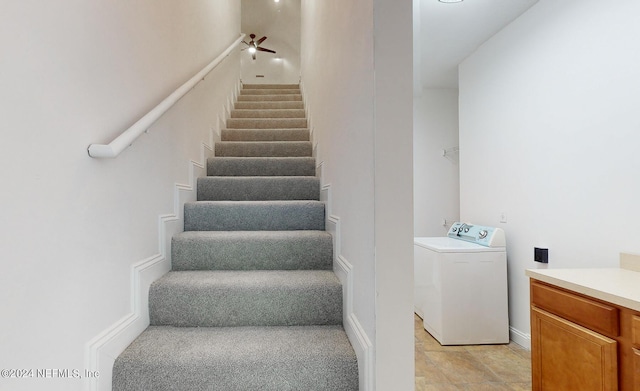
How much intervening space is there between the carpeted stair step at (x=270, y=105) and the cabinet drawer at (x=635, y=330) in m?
3.59

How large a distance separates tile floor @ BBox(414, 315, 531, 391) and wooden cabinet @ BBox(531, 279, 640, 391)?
1.18 ft

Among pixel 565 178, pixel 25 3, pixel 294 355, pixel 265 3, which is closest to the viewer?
pixel 25 3

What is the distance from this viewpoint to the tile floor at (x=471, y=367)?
81.2 inches

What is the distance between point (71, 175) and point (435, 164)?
4.18 meters

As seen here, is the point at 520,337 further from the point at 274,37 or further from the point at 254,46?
the point at 274,37

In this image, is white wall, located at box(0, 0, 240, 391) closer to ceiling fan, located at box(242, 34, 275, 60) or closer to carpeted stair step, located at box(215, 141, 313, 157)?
carpeted stair step, located at box(215, 141, 313, 157)

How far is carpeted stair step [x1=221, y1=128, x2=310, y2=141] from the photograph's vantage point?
10.4ft

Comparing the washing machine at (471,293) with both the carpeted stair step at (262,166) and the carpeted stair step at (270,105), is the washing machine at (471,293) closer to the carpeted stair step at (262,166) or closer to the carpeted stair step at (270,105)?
the carpeted stair step at (262,166)

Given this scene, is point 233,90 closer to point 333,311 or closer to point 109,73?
point 109,73

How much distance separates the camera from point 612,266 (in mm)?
1906

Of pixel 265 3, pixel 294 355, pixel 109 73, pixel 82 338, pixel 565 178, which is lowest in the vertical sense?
pixel 294 355

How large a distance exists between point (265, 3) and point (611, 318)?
7491 millimetres

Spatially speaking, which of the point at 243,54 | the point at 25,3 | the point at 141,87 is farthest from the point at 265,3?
the point at 25,3

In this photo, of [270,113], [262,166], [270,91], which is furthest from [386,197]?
[270,91]
